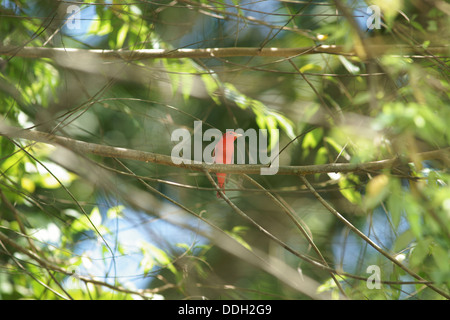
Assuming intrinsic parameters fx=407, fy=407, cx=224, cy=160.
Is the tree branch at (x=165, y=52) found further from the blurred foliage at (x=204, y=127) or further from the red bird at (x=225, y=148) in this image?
the red bird at (x=225, y=148)

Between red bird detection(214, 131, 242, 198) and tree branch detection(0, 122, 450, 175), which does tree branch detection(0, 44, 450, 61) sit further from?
red bird detection(214, 131, 242, 198)

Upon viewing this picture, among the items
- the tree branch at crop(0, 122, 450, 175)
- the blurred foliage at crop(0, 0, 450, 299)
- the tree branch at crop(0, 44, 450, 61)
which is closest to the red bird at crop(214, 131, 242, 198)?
the blurred foliage at crop(0, 0, 450, 299)

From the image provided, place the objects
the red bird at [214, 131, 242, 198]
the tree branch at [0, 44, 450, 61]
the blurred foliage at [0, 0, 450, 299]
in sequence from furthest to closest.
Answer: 1. the red bird at [214, 131, 242, 198]
2. the tree branch at [0, 44, 450, 61]
3. the blurred foliage at [0, 0, 450, 299]

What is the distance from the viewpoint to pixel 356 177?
8.88 feet

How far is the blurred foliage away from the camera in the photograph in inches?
70.2

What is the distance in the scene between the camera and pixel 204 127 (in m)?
4.21

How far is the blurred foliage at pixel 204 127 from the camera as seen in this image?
1.78 m

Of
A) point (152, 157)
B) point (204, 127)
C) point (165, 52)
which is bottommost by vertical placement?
point (152, 157)

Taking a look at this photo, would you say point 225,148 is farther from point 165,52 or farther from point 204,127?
point 165,52

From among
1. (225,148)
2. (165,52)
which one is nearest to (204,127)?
(225,148)

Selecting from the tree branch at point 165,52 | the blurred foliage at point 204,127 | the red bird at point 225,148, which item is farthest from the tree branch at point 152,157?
the red bird at point 225,148

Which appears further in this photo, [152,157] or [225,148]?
[225,148]
